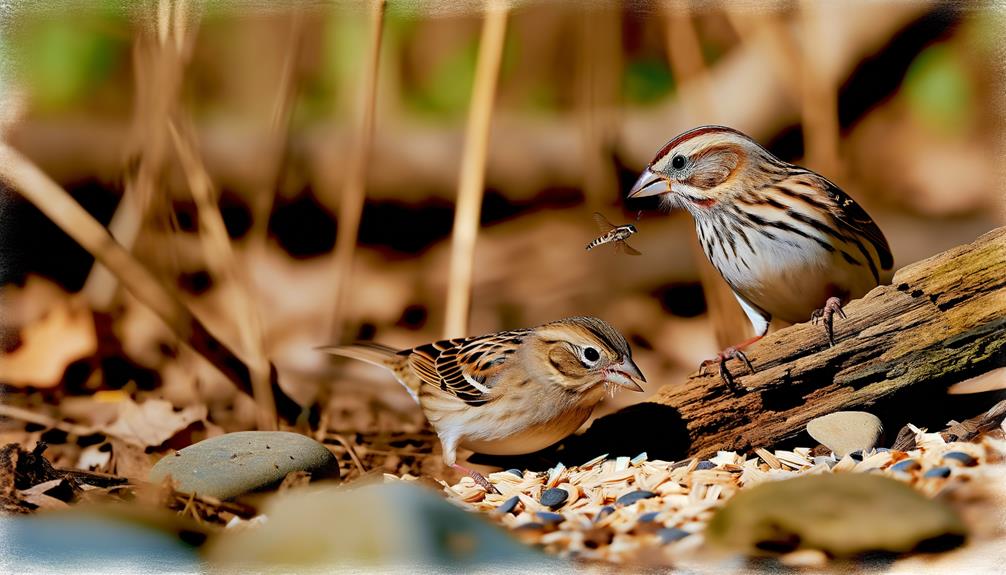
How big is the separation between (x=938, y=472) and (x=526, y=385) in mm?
1013

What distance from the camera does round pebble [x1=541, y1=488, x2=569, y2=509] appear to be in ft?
7.68

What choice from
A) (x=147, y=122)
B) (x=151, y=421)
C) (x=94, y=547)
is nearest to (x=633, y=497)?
(x=94, y=547)

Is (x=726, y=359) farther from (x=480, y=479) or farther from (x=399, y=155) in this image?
(x=399, y=155)

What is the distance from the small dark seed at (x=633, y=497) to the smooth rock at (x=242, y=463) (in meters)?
0.77

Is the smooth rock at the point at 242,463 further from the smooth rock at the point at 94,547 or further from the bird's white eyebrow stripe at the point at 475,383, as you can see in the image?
the bird's white eyebrow stripe at the point at 475,383

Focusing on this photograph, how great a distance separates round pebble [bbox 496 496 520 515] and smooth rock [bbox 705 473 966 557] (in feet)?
1.71

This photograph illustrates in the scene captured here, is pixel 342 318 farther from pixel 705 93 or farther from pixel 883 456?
pixel 883 456

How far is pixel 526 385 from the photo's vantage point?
99.6 inches

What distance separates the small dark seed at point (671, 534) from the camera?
203 cm

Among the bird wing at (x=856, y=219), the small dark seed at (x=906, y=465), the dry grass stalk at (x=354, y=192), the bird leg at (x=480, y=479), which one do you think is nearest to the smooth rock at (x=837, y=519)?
the small dark seed at (x=906, y=465)

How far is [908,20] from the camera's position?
2697 millimetres

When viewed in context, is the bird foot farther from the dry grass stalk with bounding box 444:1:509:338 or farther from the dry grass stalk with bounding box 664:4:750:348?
the dry grass stalk with bounding box 444:1:509:338

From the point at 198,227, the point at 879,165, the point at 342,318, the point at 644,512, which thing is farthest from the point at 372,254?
the point at 879,165

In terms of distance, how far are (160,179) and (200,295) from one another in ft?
1.28
